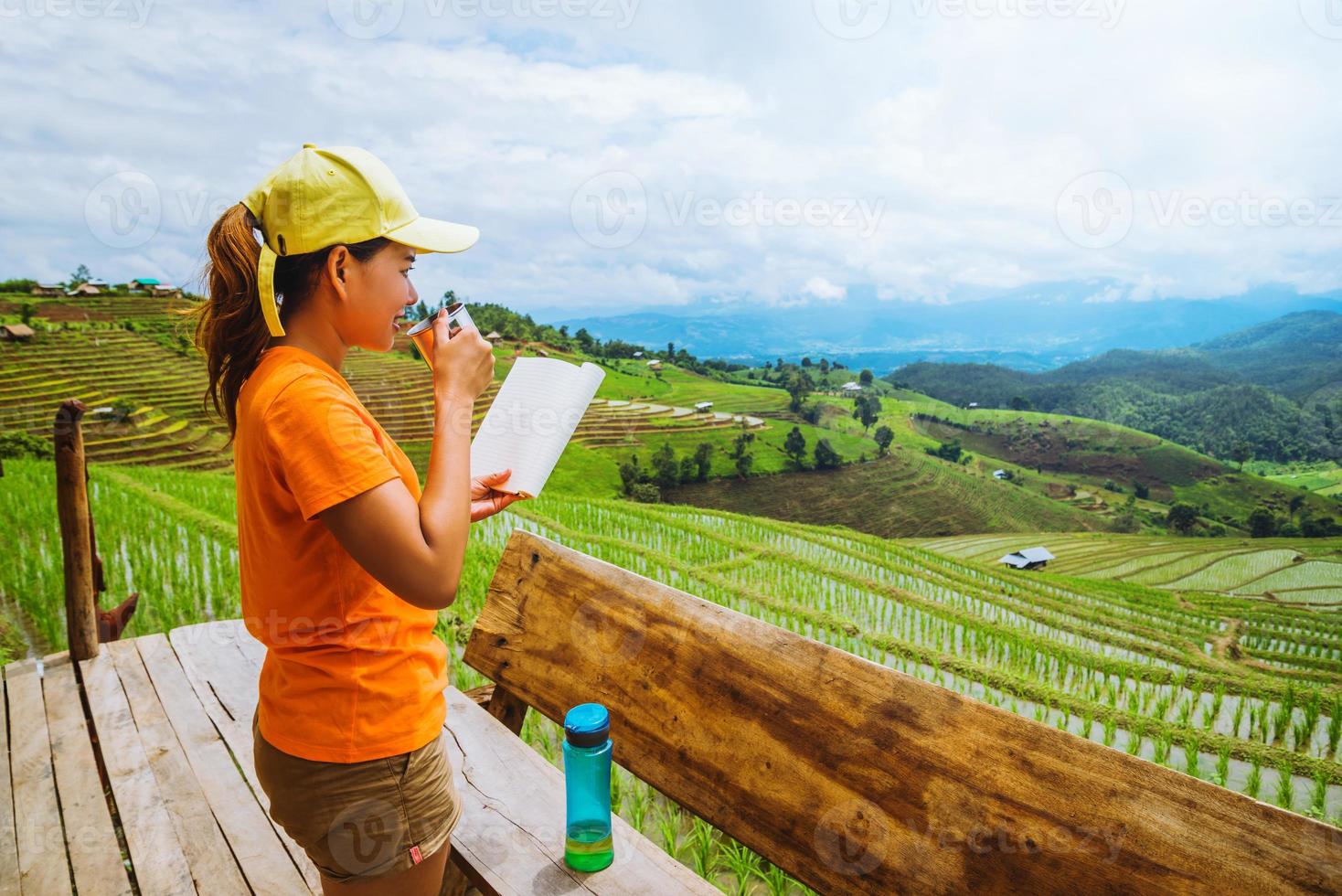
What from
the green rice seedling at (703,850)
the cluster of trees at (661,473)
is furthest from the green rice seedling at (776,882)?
the cluster of trees at (661,473)

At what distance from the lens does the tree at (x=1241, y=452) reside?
4117mm

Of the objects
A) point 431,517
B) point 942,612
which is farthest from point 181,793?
point 942,612

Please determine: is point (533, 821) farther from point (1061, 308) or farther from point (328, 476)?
point (1061, 308)

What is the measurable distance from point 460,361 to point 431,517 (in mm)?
213

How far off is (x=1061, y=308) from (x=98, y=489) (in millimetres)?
11362

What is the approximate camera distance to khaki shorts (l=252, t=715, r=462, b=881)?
915 millimetres

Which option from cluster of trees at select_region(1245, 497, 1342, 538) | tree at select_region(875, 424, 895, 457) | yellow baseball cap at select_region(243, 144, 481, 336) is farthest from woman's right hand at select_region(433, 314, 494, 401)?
tree at select_region(875, 424, 895, 457)

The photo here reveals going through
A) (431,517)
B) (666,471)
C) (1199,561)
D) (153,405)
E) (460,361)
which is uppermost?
(460,361)

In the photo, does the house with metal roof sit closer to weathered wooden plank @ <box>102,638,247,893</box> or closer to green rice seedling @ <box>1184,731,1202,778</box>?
green rice seedling @ <box>1184,731,1202,778</box>

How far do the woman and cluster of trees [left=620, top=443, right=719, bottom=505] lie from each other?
5.03m

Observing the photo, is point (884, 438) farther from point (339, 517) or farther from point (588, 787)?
point (339, 517)

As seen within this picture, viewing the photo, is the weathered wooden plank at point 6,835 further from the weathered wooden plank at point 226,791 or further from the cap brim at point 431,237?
the cap brim at point 431,237

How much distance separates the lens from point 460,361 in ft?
3.01

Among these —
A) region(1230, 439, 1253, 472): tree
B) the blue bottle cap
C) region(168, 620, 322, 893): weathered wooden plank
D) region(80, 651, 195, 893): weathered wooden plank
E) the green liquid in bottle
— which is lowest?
region(80, 651, 195, 893): weathered wooden plank
